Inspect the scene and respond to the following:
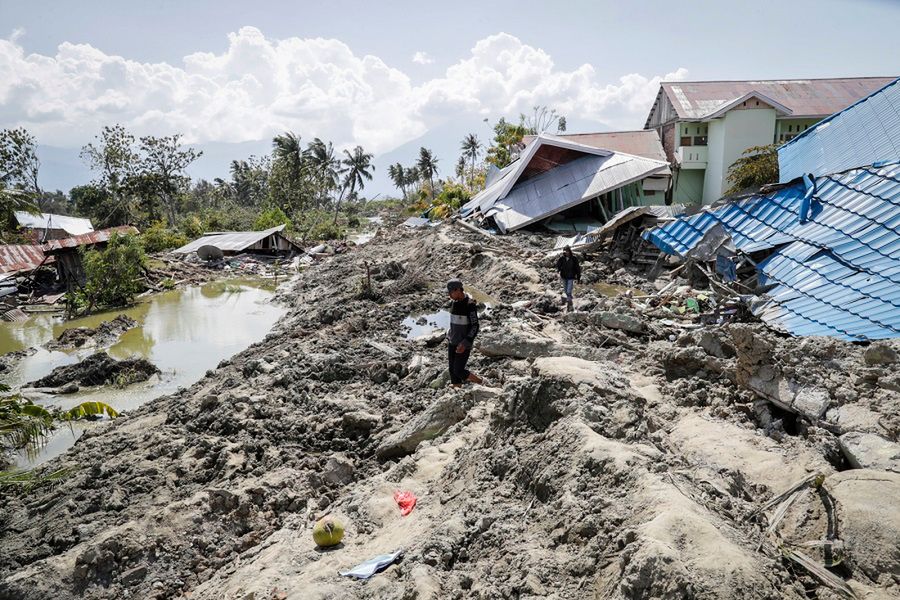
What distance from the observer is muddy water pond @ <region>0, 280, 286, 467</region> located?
444 inches

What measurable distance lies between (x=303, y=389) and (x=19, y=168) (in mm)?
44414

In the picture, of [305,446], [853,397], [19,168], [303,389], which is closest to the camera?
[853,397]

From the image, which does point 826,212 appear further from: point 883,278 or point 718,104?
point 718,104

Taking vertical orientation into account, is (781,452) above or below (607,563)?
below

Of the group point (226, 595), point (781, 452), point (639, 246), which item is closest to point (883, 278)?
point (781, 452)

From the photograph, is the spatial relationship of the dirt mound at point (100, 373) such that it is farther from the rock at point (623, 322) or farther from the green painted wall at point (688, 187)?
the green painted wall at point (688, 187)

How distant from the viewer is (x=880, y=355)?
6391 mm

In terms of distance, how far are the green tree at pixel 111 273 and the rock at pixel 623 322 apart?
17974 millimetres

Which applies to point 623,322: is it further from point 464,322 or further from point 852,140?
point 852,140

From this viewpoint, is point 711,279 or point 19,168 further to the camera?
point 19,168

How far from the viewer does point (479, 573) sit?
360cm

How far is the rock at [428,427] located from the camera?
21.3ft

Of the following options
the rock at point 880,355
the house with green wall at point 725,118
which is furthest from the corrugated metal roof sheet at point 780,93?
the rock at point 880,355

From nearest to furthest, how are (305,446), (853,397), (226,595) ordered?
(226,595)
(853,397)
(305,446)
